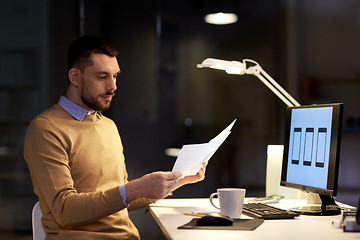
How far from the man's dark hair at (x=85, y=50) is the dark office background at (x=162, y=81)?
6.66 ft

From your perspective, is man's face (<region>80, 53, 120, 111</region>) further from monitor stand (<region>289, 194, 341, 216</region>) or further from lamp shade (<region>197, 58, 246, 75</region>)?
monitor stand (<region>289, 194, 341, 216</region>)

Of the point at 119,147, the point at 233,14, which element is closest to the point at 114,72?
the point at 119,147

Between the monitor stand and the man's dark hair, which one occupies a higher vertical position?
the man's dark hair

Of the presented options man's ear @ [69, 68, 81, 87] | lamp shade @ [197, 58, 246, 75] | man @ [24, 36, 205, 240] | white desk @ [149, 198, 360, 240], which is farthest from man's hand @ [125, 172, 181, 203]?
lamp shade @ [197, 58, 246, 75]

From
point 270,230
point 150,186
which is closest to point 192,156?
point 150,186

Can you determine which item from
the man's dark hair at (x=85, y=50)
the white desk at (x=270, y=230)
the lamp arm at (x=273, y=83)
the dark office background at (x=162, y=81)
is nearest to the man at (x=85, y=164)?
the man's dark hair at (x=85, y=50)

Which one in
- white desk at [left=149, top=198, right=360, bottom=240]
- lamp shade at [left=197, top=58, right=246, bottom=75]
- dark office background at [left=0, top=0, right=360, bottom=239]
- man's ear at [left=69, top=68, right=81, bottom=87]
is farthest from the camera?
dark office background at [left=0, top=0, right=360, bottom=239]

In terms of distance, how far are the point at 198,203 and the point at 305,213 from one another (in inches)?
19.6

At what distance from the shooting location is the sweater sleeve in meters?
1.57

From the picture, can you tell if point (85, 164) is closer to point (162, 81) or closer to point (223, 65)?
point (223, 65)

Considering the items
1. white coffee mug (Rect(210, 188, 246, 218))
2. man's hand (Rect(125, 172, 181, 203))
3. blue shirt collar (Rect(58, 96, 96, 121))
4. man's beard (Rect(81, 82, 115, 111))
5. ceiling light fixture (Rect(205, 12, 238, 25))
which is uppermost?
ceiling light fixture (Rect(205, 12, 238, 25))

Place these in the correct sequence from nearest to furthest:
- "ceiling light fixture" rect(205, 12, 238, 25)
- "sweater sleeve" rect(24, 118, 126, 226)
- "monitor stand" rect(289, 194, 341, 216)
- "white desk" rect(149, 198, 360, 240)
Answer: "white desk" rect(149, 198, 360, 240), "sweater sleeve" rect(24, 118, 126, 226), "monitor stand" rect(289, 194, 341, 216), "ceiling light fixture" rect(205, 12, 238, 25)

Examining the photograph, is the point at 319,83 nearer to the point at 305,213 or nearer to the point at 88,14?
the point at 88,14

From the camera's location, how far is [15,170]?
3764 millimetres
